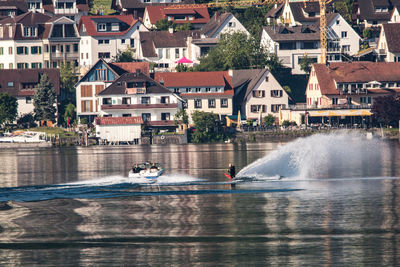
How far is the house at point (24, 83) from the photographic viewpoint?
180 meters

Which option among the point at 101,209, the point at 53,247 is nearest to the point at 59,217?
the point at 101,209

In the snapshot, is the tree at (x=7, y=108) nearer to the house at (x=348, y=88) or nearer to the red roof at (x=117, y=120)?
the red roof at (x=117, y=120)

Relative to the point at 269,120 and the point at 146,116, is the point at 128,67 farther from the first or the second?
the point at 269,120

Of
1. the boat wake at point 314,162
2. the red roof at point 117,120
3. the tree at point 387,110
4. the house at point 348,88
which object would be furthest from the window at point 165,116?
the tree at point 387,110

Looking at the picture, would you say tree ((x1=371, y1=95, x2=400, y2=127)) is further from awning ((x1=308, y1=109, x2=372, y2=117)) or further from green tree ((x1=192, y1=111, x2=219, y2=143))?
green tree ((x1=192, y1=111, x2=219, y2=143))

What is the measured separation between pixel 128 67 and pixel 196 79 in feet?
51.3

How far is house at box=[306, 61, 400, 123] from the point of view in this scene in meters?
172

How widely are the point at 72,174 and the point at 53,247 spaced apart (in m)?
47.4

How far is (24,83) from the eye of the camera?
184875 millimetres

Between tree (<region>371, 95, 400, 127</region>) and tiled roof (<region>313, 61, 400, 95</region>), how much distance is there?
1136 centimetres

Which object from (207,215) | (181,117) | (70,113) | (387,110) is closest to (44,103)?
(70,113)

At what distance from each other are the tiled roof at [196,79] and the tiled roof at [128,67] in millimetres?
3581

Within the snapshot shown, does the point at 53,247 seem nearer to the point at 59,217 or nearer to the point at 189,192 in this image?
the point at 59,217

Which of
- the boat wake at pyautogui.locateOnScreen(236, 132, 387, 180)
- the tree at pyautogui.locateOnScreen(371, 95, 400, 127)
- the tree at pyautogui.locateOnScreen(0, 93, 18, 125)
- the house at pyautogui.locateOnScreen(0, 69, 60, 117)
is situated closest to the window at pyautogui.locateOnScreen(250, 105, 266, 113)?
the tree at pyautogui.locateOnScreen(371, 95, 400, 127)
